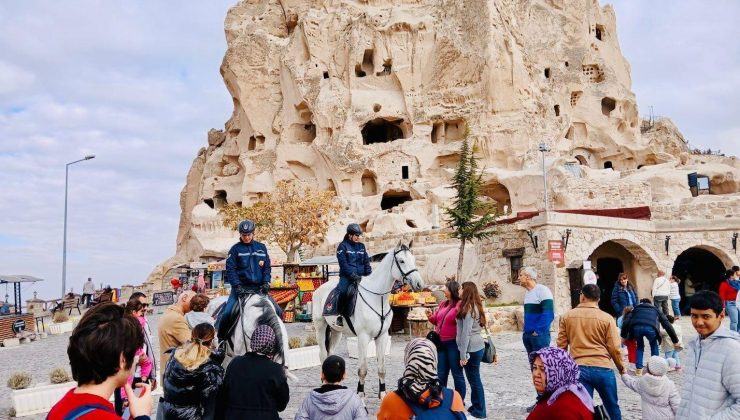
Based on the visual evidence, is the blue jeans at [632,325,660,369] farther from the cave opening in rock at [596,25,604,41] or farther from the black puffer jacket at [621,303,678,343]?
the cave opening in rock at [596,25,604,41]

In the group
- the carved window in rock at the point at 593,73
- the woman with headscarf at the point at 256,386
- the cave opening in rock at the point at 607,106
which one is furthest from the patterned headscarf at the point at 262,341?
the carved window in rock at the point at 593,73

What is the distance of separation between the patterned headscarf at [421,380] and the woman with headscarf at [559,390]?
579 mm

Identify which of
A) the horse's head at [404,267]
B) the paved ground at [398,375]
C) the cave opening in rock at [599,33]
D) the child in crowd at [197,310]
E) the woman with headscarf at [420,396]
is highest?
the cave opening in rock at [599,33]

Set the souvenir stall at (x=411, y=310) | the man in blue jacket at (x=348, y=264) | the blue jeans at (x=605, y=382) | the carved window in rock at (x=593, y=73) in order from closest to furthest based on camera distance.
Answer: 1. the blue jeans at (x=605, y=382)
2. the man in blue jacket at (x=348, y=264)
3. the souvenir stall at (x=411, y=310)
4. the carved window in rock at (x=593, y=73)

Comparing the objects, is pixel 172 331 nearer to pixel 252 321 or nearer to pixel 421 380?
pixel 252 321

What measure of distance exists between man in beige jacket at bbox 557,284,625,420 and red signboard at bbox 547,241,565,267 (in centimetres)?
1181

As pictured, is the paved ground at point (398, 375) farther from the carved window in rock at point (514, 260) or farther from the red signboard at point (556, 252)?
the carved window in rock at point (514, 260)

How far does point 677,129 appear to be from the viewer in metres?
57.6

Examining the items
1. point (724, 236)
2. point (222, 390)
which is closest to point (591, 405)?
point (222, 390)

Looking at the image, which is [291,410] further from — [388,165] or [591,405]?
[388,165]

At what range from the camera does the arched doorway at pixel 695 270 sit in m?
→ 21.5

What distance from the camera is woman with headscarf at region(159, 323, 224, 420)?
4.15 meters

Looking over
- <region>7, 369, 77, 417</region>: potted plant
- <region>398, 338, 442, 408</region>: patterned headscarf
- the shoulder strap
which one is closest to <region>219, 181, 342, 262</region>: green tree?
<region>7, 369, 77, 417</region>: potted plant

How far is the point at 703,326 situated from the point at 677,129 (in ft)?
205
